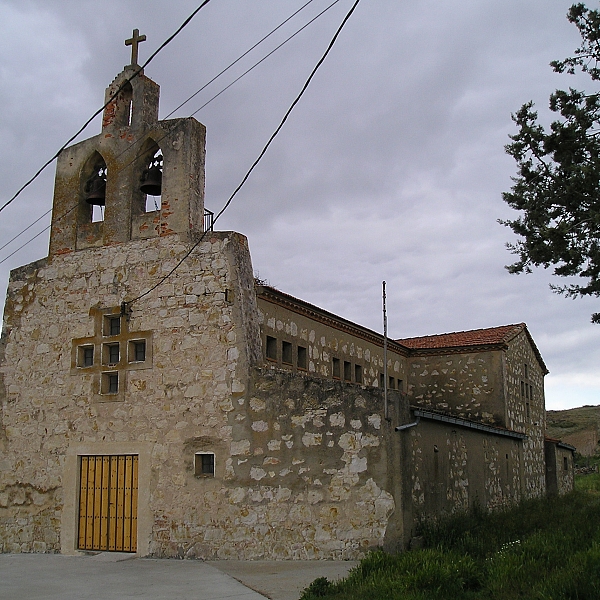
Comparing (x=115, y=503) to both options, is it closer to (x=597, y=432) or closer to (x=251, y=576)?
(x=251, y=576)

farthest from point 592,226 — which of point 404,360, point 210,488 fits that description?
point 404,360

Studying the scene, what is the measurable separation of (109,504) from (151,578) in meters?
3.55

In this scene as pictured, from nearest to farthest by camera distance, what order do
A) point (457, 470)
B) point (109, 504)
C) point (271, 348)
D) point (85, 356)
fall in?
1. point (109, 504)
2. point (85, 356)
3. point (457, 470)
4. point (271, 348)

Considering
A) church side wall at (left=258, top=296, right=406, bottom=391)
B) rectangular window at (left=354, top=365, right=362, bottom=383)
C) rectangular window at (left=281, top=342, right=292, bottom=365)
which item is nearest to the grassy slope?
church side wall at (left=258, top=296, right=406, bottom=391)

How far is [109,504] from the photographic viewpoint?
14117 millimetres

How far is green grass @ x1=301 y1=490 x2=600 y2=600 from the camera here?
8.35m

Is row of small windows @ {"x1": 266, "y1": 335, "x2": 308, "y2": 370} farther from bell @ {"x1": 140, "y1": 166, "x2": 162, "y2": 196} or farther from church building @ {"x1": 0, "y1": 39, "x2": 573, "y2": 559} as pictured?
bell @ {"x1": 140, "y1": 166, "x2": 162, "y2": 196}

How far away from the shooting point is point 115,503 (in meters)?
14.1

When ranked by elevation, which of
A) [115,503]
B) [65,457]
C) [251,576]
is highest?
[65,457]

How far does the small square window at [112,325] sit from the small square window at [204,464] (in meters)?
3.40

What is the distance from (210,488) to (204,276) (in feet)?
13.7

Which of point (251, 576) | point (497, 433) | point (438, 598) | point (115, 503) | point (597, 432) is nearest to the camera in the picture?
point (438, 598)

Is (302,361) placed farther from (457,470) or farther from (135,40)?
(135,40)

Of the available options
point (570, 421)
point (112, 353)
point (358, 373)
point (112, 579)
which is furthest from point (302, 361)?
point (570, 421)
